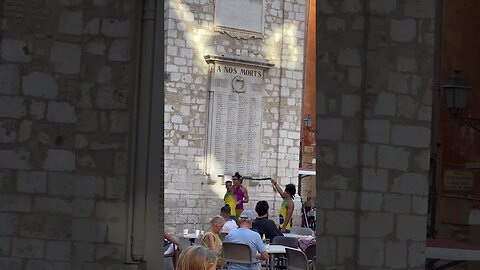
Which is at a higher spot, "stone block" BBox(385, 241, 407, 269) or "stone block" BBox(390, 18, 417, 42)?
"stone block" BBox(390, 18, 417, 42)

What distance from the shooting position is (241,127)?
15680 mm

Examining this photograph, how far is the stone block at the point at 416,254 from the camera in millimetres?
6816

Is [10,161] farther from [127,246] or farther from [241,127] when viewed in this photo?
[241,127]

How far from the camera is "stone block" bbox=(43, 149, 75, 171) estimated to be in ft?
21.2

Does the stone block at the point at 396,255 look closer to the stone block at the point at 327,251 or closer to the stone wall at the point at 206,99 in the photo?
the stone block at the point at 327,251

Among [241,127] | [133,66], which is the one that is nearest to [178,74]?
[241,127]

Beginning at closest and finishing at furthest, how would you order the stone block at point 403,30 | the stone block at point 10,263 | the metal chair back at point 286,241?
the stone block at point 10,263
the stone block at point 403,30
the metal chair back at point 286,241

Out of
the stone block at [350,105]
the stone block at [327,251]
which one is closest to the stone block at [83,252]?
the stone block at [327,251]

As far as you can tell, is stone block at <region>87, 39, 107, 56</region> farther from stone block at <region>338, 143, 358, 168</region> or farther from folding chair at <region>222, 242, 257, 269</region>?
folding chair at <region>222, 242, 257, 269</region>

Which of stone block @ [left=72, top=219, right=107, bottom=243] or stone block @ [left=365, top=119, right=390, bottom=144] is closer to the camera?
stone block @ [left=72, top=219, right=107, bottom=243]

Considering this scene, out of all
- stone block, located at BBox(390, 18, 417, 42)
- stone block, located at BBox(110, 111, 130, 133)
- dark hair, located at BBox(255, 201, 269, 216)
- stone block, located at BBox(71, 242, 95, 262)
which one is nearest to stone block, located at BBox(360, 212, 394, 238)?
stone block, located at BBox(390, 18, 417, 42)

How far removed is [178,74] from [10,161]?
8727 millimetres

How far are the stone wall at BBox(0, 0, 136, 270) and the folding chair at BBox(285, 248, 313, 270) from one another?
6.59 ft

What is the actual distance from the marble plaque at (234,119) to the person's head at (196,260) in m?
11.8
